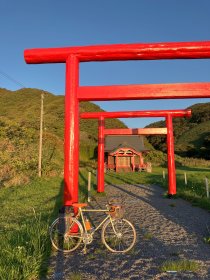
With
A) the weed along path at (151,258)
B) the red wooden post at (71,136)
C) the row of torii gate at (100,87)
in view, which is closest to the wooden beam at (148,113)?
the weed along path at (151,258)

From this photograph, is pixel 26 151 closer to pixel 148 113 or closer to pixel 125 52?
pixel 148 113

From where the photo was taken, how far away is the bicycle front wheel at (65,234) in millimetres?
4719

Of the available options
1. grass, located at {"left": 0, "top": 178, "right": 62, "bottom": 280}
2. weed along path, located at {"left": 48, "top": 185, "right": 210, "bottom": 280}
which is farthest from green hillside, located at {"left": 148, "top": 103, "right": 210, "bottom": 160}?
weed along path, located at {"left": 48, "top": 185, "right": 210, "bottom": 280}

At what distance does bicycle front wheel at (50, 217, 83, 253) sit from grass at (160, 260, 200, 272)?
4.87 ft

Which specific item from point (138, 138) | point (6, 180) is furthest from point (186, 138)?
point (6, 180)

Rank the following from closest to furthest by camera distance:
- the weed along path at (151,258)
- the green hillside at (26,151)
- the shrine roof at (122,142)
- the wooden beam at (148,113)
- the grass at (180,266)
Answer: the weed along path at (151,258), the grass at (180,266), the wooden beam at (148,113), the green hillside at (26,151), the shrine roof at (122,142)

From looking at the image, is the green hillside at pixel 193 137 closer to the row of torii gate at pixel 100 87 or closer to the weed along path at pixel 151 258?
the weed along path at pixel 151 258

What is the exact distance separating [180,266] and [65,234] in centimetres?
192

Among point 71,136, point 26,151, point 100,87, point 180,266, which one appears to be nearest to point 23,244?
point 71,136

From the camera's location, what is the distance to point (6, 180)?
597 inches

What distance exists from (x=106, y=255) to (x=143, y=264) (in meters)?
0.68

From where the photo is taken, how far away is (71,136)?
208 inches

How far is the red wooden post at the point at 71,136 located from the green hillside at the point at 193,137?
41806 millimetres

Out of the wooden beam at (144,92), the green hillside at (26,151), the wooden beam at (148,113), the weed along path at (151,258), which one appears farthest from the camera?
the green hillside at (26,151)
